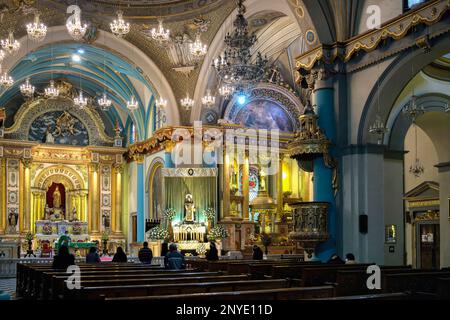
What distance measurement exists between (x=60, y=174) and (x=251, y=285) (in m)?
22.8

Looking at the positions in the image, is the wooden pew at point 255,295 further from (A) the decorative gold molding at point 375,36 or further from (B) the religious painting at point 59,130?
(B) the religious painting at point 59,130

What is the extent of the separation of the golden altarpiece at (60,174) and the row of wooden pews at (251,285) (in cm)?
1604

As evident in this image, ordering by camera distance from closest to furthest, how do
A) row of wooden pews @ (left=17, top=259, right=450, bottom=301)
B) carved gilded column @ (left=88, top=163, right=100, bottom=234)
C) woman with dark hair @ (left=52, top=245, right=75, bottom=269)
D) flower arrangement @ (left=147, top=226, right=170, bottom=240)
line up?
row of wooden pews @ (left=17, top=259, right=450, bottom=301), woman with dark hair @ (left=52, top=245, right=75, bottom=269), flower arrangement @ (left=147, top=226, right=170, bottom=240), carved gilded column @ (left=88, top=163, right=100, bottom=234)

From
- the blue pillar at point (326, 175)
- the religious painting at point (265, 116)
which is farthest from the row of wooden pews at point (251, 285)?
the religious painting at point (265, 116)

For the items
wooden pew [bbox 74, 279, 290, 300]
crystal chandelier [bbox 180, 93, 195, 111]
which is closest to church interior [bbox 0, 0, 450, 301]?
wooden pew [bbox 74, 279, 290, 300]

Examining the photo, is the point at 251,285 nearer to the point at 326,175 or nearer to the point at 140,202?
the point at 326,175

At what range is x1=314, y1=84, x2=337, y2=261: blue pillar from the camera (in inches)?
529

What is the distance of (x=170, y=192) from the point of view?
2195cm

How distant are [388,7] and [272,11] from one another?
5867mm

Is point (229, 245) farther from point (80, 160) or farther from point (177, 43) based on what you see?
point (80, 160)

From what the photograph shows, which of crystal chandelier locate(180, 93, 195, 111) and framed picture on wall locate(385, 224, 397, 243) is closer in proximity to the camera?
framed picture on wall locate(385, 224, 397, 243)

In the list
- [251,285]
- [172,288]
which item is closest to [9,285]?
[172,288]

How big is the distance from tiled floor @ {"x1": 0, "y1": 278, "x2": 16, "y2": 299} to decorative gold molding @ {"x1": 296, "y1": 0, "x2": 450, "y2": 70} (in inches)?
329

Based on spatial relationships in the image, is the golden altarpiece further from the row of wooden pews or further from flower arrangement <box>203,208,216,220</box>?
the row of wooden pews
